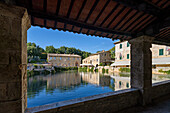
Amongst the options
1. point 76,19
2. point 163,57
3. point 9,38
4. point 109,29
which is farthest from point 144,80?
point 163,57

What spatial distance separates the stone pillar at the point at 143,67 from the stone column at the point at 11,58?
3.76 metres

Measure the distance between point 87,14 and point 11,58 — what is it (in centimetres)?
190

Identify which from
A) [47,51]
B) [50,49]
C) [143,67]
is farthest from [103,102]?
[47,51]

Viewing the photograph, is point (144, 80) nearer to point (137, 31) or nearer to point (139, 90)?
point (139, 90)

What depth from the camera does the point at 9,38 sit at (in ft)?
5.00

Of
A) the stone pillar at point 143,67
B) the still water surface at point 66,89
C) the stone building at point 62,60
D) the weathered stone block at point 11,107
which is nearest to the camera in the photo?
the weathered stone block at point 11,107

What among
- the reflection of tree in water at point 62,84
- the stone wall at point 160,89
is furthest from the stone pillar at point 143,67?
the reflection of tree in water at point 62,84

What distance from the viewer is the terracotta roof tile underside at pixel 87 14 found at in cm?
193

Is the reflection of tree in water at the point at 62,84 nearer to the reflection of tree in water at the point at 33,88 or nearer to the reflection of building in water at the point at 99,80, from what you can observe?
the reflection of tree in water at the point at 33,88

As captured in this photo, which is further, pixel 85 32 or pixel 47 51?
pixel 47 51

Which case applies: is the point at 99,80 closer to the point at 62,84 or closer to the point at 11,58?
the point at 62,84

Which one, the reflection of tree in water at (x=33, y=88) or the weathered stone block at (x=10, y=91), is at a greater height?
the weathered stone block at (x=10, y=91)

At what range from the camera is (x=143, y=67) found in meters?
3.34

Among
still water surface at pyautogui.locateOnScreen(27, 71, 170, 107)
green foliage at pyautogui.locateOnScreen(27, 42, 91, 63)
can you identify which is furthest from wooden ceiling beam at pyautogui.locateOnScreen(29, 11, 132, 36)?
green foliage at pyautogui.locateOnScreen(27, 42, 91, 63)
